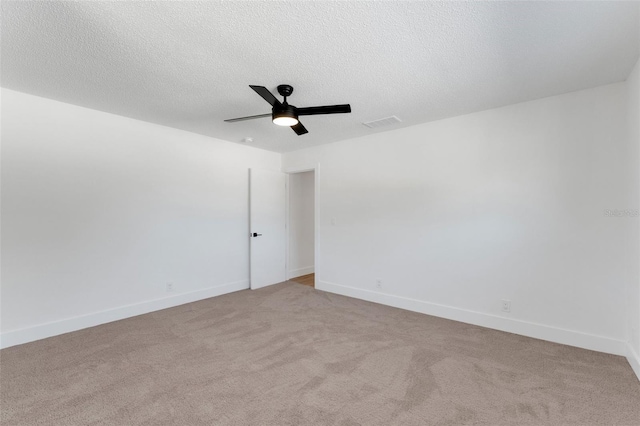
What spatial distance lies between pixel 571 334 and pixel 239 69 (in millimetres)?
4019

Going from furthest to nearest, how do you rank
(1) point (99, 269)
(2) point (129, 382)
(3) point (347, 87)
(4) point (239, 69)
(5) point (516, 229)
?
(1) point (99, 269)
(5) point (516, 229)
(3) point (347, 87)
(4) point (239, 69)
(2) point (129, 382)

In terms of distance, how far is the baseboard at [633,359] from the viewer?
7.42ft

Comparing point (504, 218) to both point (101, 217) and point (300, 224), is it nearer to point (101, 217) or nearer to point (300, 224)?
point (300, 224)

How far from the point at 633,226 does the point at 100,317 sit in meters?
5.54

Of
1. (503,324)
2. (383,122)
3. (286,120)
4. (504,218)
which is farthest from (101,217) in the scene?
(503,324)

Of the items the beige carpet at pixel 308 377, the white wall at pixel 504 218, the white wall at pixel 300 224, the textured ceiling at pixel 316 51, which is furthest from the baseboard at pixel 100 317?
the textured ceiling at pixel 316 51

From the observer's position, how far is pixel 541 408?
6.29 ft

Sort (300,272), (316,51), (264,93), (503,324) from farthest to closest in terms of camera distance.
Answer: (300,272) → (503,324) → (264,93) → (316,51)

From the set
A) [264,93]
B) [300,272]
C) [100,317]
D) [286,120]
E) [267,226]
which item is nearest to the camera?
[264,93]

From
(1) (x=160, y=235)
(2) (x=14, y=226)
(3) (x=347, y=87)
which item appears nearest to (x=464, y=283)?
(3) (x=347, y=87)

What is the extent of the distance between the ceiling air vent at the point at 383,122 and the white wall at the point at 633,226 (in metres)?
2.09

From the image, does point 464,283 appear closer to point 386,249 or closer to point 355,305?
point 386,249

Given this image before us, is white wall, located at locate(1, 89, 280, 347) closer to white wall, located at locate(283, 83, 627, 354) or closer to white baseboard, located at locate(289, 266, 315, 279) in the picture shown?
white baseboard, located at locate(289, 266, 315, 279)

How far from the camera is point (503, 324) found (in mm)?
3170
